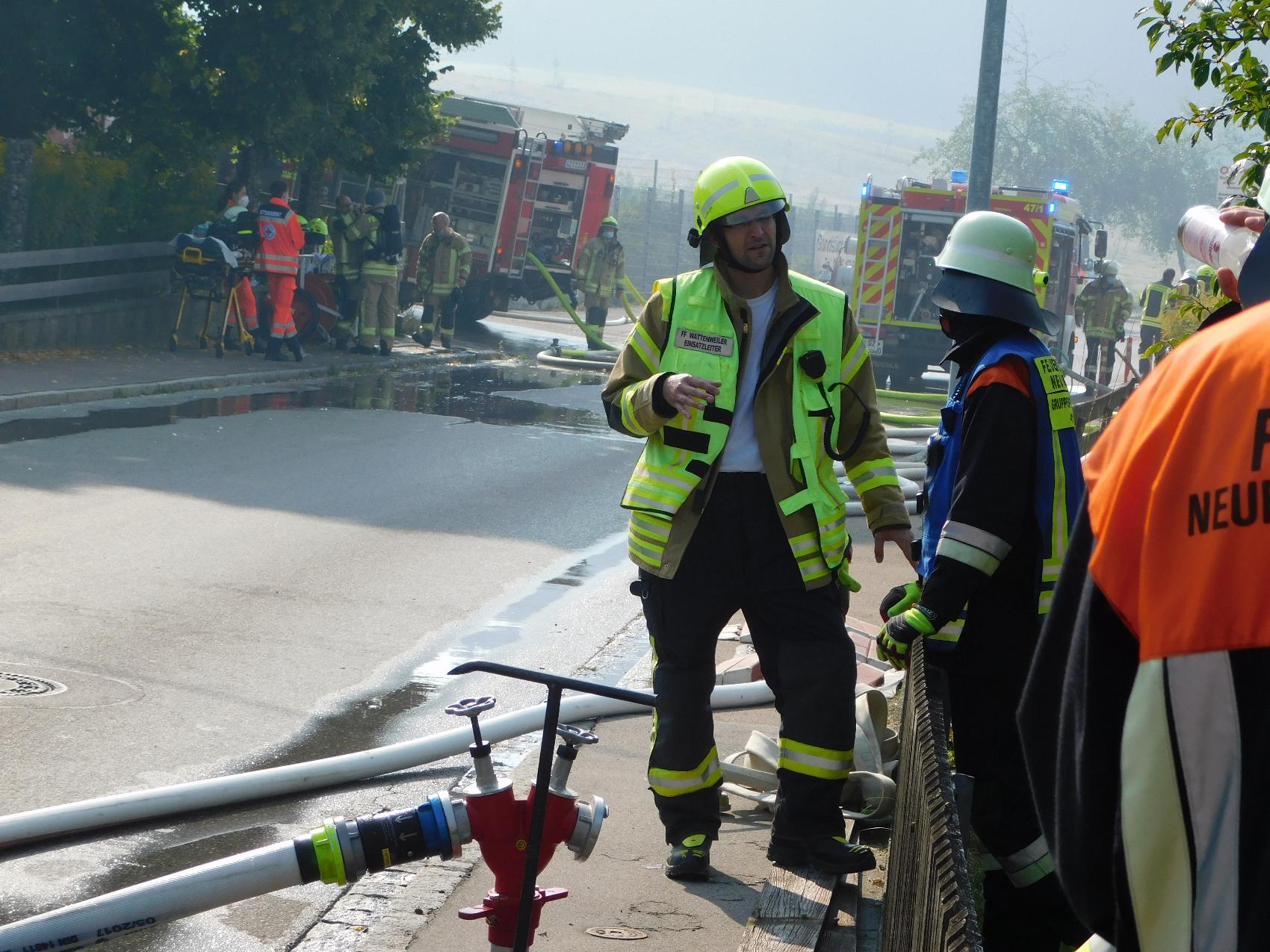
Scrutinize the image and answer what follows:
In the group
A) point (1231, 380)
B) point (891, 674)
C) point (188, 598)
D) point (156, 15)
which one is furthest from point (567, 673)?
point (156, 15)

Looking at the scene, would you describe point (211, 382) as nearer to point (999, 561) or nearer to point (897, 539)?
point (897, 539)

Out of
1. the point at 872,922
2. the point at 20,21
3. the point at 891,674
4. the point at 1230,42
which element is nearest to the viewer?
the point at 872,922

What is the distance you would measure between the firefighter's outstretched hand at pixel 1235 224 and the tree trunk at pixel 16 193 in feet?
58.3

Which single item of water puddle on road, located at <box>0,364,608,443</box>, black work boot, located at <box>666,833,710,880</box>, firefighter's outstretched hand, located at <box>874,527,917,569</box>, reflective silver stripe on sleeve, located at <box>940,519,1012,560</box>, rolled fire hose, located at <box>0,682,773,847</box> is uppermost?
reflective silver stripe on sleeve, located at <box>940,519,1012,560</box>

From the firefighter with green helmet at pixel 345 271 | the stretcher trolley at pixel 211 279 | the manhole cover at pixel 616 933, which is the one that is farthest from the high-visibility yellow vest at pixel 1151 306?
the manhole cover at pixel 616 933

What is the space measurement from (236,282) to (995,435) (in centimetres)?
1607

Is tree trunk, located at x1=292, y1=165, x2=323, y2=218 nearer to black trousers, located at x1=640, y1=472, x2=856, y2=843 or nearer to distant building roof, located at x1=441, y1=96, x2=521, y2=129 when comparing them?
distant building roof, located at x1=441, y1=96, x2=521, y2=129

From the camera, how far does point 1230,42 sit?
214 inches

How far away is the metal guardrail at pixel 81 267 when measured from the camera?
16.9 m

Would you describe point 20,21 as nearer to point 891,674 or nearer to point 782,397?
point 891,674

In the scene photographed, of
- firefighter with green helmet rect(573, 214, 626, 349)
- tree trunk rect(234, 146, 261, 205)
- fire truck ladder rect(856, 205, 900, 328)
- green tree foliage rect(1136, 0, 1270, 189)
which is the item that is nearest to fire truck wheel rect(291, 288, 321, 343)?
tree trunk rect(234, 146, 261, 205)

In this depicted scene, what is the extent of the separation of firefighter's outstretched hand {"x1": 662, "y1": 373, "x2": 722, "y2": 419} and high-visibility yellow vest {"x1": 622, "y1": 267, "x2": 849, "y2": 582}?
14 cm

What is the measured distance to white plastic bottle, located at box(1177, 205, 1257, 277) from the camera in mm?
2033

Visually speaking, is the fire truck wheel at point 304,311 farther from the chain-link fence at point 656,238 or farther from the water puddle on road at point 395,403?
the chain-link fence at point 656,238
